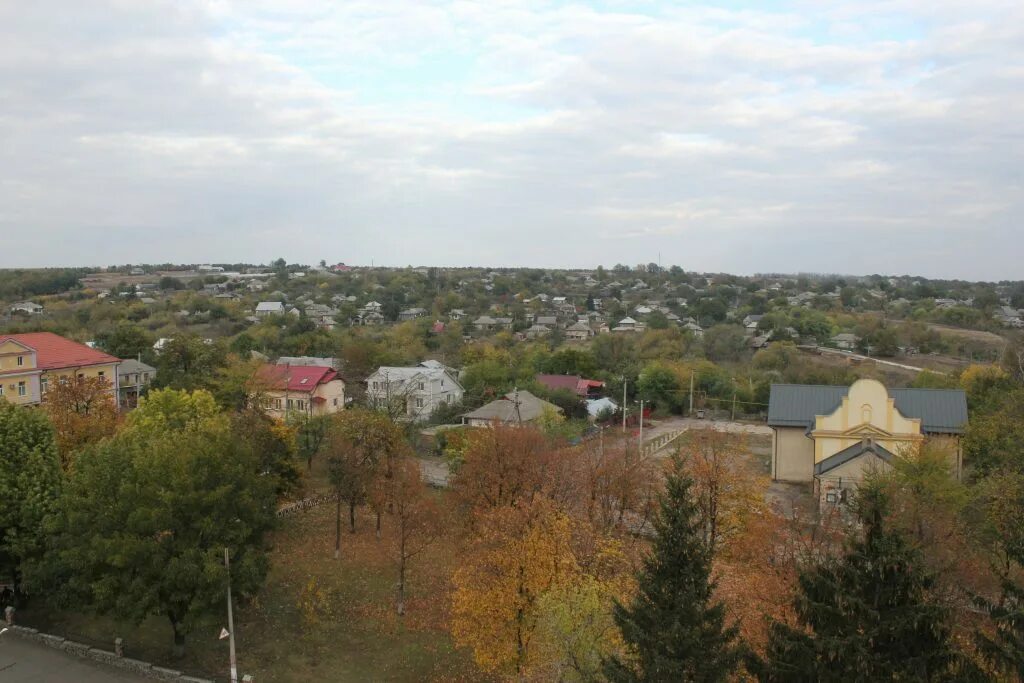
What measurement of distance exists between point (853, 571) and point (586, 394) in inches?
1474

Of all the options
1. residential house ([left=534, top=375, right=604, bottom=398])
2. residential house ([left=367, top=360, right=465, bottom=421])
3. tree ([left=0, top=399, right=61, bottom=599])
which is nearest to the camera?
tree ([left=0, top=399, right=61, bottom=599])

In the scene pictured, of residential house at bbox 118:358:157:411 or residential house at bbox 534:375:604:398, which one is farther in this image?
residential house at bbox 534:375:604:398

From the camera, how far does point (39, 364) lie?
35875 millimetres

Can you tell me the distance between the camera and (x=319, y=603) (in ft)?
59.3

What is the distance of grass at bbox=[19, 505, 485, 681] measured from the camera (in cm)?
1572

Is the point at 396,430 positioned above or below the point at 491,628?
above

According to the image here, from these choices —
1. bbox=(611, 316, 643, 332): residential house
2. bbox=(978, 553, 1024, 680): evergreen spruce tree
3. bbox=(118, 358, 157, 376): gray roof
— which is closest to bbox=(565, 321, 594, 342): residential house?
bbox=(611, 316, 643, 332): residential house

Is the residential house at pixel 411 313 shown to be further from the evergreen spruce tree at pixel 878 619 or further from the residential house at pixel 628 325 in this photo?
the evergreen spruce tree at pixel 878 619

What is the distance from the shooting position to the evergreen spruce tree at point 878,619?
918 centimetres

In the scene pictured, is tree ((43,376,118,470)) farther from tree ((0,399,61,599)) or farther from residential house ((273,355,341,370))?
residential house ((273,355,341,370))

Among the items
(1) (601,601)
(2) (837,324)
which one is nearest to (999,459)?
(1) (601,601)

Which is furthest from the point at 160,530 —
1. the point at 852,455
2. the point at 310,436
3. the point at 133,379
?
the point at 133,379

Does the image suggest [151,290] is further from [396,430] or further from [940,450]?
[940,450]

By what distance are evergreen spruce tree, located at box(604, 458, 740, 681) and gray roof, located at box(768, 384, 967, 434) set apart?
2099cm
